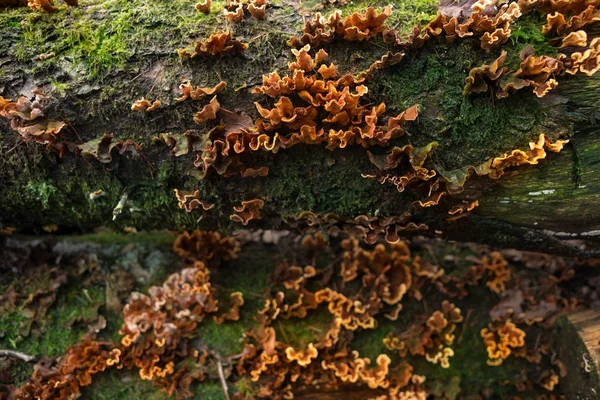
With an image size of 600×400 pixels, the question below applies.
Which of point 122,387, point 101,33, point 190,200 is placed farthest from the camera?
point 122,387

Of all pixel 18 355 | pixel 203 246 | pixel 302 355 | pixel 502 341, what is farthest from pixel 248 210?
pixel 502 341

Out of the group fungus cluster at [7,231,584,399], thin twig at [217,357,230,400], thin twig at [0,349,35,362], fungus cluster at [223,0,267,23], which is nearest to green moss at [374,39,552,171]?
fungus cluster at [223,0,267,23]

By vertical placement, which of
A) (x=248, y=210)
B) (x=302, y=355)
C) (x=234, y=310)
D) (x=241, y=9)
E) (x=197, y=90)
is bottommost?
(x=302, y=355)

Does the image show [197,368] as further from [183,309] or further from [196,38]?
[196,38]

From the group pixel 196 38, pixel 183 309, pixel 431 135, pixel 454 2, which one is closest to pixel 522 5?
pixel 454 2

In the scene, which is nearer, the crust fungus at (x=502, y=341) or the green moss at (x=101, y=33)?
the green moss at (x=101, y=33)

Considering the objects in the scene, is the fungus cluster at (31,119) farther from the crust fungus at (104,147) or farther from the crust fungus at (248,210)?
the crust fungus at (248,210)

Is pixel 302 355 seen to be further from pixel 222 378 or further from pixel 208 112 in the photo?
pixel 208 112

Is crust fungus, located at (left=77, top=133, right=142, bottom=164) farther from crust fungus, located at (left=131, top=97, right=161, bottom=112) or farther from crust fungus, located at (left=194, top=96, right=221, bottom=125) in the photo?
crust fungus, located at (left=194, top=96, right=221, bottom=125)

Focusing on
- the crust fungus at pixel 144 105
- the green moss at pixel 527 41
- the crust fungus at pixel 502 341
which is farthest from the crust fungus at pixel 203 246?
the green moss at pixel 527 41
